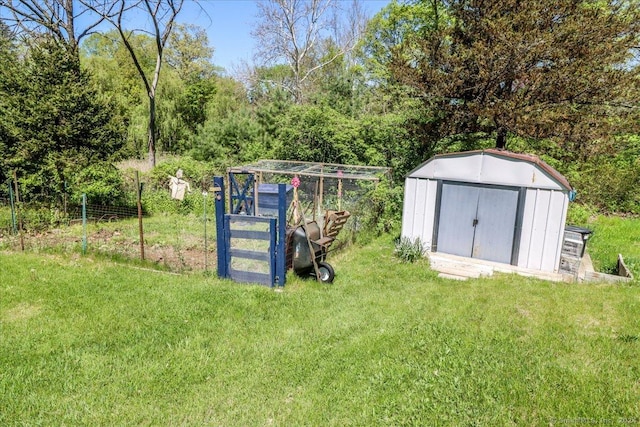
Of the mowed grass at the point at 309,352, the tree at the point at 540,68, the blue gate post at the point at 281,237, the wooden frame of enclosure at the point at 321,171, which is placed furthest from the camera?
the wooden frame of enclosure at the point at 321,171

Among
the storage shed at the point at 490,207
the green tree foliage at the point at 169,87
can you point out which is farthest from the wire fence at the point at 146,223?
the green tree foliage at the point at 169,87

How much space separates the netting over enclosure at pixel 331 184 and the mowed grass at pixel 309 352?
176 inches

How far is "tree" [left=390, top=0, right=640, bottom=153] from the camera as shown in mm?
9117

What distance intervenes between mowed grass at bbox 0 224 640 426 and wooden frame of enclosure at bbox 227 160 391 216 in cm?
478

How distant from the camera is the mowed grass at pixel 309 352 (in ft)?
11.3

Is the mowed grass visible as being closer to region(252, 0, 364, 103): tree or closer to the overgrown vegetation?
the overgrown vegetation

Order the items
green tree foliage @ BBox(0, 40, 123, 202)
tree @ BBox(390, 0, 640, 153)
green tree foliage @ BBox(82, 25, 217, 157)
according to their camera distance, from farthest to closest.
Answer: green tree foliage @ BBox(82, 25, 217, 157), green tree foliage @ BBox(0, 40, 123, 202), tree @ BBox(390, 0, 640, 153)

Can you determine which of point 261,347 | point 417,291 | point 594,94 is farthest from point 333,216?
point 594,94

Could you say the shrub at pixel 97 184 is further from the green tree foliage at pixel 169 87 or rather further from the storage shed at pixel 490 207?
the storage shed at pixel 490 207

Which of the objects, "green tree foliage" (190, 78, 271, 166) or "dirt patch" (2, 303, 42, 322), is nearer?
"dirt patch" (2, 303, 42, 322)

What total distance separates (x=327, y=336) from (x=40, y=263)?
5874 mm

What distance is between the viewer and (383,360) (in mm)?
4176

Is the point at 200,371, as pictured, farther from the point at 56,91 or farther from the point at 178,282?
the point at 56,91

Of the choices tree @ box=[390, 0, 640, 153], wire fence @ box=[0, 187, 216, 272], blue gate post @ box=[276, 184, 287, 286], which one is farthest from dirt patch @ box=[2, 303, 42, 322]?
tree @ box=[390, 0, 640, 153]
